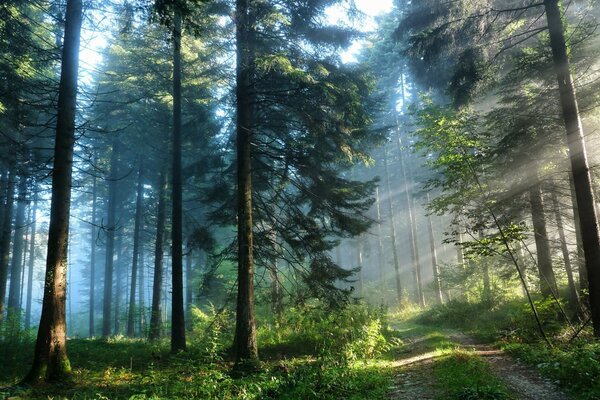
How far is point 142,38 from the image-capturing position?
56.2 ft

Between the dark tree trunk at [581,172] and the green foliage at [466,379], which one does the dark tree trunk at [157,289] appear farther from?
the dark tree trunk at [581,172]

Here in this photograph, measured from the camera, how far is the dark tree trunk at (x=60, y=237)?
7.70m

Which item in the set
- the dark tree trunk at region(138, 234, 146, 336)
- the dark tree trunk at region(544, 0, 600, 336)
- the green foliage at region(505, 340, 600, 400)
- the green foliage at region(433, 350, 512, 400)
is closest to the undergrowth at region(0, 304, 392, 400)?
the green foliage at region(433, 350, 512, 400)

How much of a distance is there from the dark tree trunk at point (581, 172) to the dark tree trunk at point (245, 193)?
788 cm

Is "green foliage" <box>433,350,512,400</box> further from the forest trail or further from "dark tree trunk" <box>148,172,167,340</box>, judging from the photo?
"dark tree trunk" <box>148,172,167,340</box>

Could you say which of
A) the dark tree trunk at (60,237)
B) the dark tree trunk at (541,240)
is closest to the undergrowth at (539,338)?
the dark tree trunk at (541,240)

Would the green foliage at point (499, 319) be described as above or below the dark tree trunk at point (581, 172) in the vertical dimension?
below

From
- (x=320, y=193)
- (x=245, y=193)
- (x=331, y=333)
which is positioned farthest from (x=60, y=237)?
(x=331, y=333)

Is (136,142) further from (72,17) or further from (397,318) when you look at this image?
(397,318)

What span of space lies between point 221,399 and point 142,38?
661 inches

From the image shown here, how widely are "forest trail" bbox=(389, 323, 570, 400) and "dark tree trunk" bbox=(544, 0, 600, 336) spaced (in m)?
2.18

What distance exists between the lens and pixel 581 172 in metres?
8.59

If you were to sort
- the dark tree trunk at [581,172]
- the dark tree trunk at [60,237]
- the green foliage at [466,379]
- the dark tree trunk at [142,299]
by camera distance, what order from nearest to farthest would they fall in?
the green foliage at [466,379] → the dark tree trunk at [60,237] → the dark tree trunk at [581,172] → the dark tree trunk at [142,299]

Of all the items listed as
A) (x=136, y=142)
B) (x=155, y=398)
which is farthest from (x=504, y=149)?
(x=136, y=142)
